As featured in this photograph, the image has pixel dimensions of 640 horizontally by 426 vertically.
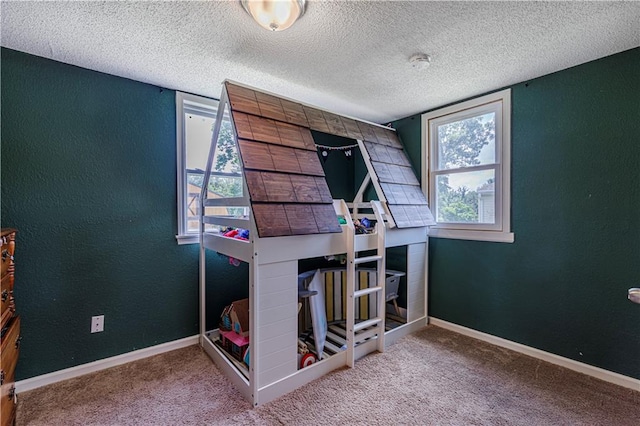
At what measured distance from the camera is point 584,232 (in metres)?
2.11

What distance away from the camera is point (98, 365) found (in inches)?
84.4

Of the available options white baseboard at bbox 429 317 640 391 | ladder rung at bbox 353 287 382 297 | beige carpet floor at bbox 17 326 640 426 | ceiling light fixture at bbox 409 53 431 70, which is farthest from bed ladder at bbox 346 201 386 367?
ceiling light fixture at bbox 409 53 431 70

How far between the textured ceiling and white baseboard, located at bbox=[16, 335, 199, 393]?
85.1 inches

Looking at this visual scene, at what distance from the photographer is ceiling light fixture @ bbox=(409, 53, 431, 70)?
197 centimetres

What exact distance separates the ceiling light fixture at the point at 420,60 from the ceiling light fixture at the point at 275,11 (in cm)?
87

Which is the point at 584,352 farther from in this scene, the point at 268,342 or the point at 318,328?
the point at 268,342

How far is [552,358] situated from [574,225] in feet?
3.42

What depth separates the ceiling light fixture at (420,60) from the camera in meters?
1.97

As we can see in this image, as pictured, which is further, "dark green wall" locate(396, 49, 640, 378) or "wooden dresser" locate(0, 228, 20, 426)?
"dark green wall" locate(396, 49, 640, 378)

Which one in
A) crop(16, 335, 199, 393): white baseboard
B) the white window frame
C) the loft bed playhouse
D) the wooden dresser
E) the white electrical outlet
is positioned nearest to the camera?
the wooden dresser

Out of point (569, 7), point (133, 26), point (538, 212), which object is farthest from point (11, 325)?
point (538, 212)

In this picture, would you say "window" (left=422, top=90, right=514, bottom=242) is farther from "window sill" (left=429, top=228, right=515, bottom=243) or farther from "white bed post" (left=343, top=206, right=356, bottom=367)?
"white bed post" (left=343, top=206, right=356, bottom=367)

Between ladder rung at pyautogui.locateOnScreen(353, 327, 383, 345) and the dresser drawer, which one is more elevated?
the dresser drawer

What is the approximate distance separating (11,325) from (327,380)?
1844mm
